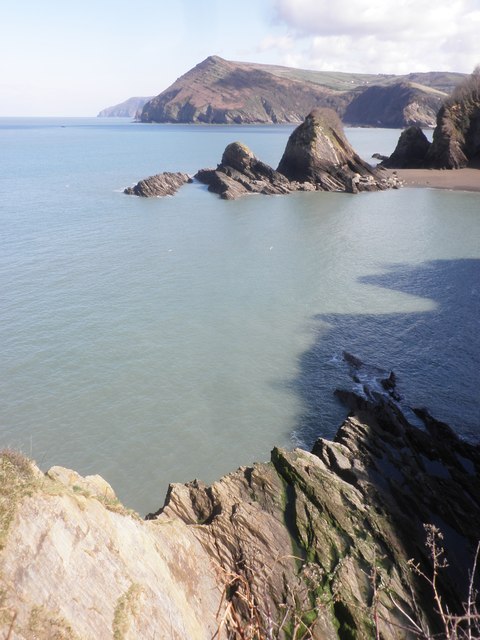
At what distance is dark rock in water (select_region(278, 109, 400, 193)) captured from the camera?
7712cm

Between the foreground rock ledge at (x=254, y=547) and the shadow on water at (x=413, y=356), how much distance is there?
275 centimetres

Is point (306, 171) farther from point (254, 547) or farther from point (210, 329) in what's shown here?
point (254, 547)

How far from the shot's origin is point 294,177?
80.8 meters

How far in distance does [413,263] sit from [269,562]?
35.1m

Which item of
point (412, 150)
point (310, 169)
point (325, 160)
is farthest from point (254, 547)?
point (412, 150)

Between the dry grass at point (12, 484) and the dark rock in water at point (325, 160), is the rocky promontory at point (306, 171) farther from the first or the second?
the dry grass at point (12, 484)

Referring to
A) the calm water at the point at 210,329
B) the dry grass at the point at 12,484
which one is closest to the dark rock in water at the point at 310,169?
the calm water at the point at 210,329

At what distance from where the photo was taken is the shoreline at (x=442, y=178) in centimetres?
7706

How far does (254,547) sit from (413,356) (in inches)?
696

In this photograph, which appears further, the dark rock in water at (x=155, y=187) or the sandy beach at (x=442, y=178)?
the sandy beach at (x=442, y=178)

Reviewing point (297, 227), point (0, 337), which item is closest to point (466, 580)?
point (0, 337)

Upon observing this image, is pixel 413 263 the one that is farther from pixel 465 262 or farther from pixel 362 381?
pixel 362 381

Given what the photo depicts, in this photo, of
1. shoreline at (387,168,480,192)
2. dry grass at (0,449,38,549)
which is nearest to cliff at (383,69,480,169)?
shoreline at (387,168,480,192)

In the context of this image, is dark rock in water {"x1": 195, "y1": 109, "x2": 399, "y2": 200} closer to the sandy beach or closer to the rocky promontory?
the rocky promontory
